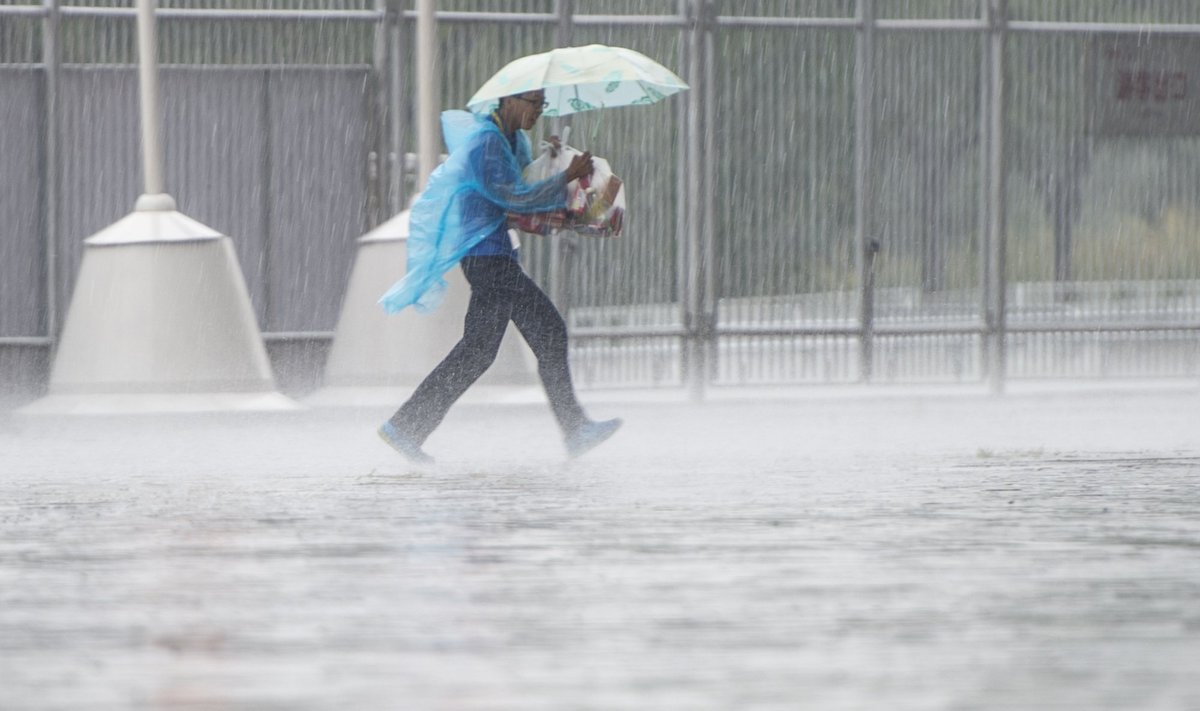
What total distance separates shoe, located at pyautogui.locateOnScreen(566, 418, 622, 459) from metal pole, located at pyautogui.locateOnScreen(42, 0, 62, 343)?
530 cm

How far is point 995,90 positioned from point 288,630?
1173 cm

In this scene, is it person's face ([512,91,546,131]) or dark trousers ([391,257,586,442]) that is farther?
person's face ([512,91,546,131])

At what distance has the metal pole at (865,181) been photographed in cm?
1716

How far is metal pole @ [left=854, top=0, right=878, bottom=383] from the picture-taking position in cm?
1716

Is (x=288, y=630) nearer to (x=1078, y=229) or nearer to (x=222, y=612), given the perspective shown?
(x=222, y=612)

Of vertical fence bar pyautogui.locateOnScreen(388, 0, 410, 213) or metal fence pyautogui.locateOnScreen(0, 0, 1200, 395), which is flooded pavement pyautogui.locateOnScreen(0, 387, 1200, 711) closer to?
metal fence pyautogui.locateOnScreen(0, 0, 1200, 395)

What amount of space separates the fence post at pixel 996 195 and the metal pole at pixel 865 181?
83 cm

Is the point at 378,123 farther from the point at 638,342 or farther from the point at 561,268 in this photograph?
the point at 638,342

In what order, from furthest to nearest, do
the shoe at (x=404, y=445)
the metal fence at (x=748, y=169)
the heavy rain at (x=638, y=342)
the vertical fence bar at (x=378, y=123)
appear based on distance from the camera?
the vertical fence bar at (x=378, y=123)
the metal fence at (x=748, y=169)
the shoe at (x=404, y=445)
the heavy rain at (x=638, y=342)

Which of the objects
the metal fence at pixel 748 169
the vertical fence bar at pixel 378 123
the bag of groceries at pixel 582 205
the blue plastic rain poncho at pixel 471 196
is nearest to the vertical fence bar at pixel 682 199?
the metal fence at pixel 748 169

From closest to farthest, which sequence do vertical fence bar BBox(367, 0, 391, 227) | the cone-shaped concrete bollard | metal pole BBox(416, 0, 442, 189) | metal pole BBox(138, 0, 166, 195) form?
the cone-shaped concrete bollard < metal pole BBox(138, 0, 166, 195) < metal pole BBox(416, 0, 442, 189) < vertical fence bar BBox(367, 0, 391, 227)

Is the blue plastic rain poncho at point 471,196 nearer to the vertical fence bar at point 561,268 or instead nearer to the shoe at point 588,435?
the shoe at point 588,435

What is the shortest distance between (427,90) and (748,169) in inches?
109

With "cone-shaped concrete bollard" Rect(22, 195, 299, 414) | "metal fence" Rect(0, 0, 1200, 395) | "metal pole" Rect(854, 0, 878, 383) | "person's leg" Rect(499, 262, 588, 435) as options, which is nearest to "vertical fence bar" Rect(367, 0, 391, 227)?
"metal fence" Rect(0, 0, 1200, 395)
